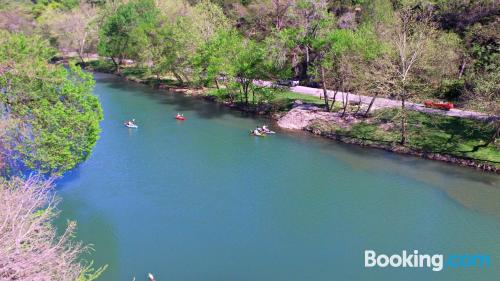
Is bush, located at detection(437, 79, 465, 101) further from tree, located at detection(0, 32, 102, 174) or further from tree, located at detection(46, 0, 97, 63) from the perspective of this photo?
tree, located at detection(46, 0, 97, 63)

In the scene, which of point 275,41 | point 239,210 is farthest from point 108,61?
point 239,210

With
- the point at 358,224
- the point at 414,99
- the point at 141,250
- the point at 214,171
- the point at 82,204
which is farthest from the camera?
the point at 414,99

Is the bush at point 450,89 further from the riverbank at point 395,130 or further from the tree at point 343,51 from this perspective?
the tree at point 343,51

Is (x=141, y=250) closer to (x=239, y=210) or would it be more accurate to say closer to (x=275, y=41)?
(x=239, y=210)

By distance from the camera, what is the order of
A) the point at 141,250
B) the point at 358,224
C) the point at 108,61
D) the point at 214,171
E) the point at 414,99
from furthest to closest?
the point at 108,61
the point at 414,99
the point at 214,171
the point at 358,224
the point at 141,250

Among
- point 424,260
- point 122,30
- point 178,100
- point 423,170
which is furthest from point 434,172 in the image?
point 122,30

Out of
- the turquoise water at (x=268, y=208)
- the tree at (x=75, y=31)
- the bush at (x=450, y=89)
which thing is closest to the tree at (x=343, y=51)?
the turquoise water at (x=268, y=208)
